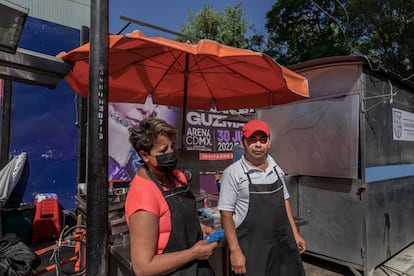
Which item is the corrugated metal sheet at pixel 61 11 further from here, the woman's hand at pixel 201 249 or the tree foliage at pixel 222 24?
the tree foliage at pixel 222 24

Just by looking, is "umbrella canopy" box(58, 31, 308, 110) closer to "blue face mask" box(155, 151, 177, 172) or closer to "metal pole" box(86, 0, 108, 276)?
"metal pole" box(86, 0, 108, 276)

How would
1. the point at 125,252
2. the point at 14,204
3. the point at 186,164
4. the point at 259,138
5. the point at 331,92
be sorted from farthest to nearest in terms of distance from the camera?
the point at 14,204, the point at 331,92, the point at 186,164, the point at 259,138, the point at 125,252

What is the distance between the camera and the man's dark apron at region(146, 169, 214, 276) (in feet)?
5.38

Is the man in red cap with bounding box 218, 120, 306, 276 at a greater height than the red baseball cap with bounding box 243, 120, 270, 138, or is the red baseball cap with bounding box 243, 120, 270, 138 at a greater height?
the red baseball cap with bounding box 243, 120, 270, 138

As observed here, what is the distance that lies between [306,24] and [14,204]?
1266 cm

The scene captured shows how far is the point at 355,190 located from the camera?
12.9 feet

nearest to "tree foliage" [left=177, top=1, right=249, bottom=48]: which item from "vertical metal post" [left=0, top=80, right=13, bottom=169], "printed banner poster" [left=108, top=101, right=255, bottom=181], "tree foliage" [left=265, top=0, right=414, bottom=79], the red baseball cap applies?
"tree foliage" [left=265, top=0, right=414, bottom=79]

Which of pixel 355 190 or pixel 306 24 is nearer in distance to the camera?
pixel 355 190

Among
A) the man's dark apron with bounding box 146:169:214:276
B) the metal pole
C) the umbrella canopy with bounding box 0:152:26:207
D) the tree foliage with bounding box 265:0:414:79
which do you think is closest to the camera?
the man's dark apron with bounding box 146:169:214:276

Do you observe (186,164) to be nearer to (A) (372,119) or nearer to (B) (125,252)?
(B) (125,252)

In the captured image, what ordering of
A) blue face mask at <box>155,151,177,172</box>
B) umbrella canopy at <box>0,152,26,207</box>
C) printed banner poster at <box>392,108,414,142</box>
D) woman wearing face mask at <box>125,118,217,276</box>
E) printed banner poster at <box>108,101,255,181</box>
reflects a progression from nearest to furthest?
woman wearing face mask at <box>125,118,217,276</box>, blue face mask at <box>155,151,177,172</box>, printed banner poster at <box>392,108,414,142</box>, umbrella canopy at <box>0,152,26,207</box>, printed banner poster at <box>108,101,255,181</box>

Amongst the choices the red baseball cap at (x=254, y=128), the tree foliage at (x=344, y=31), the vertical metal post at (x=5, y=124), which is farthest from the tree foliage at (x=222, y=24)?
the red baseball cap at (x=254, y=128)

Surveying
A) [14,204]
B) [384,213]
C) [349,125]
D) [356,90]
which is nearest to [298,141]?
[349,125]

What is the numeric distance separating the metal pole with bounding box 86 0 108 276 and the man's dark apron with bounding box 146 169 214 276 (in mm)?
462
